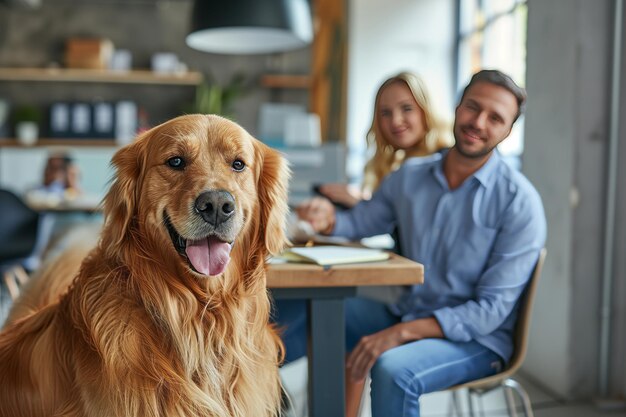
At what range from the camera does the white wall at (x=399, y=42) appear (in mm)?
6238

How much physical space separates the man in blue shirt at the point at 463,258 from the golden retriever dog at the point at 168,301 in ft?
1.14

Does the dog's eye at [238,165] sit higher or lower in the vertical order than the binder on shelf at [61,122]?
lower

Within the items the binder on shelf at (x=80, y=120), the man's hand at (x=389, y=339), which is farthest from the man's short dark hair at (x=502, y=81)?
the binder on shelf at (x=80, y=120)

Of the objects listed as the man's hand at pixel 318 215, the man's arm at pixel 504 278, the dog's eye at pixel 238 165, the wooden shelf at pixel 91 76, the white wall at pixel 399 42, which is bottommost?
the man's arm at pixel 504 278

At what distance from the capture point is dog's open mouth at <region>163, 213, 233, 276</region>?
49.4 inches

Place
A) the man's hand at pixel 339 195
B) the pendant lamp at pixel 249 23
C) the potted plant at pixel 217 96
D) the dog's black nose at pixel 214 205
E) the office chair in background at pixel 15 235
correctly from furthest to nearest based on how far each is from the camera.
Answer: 1. the potted plant at pixel 217 96
2. the office chair in background at pixel 15 235
3. the pendant lamp at pixel 249 23
4. the man's hand at pixel 339 195
5. the dog's black nose at pixel 214 205

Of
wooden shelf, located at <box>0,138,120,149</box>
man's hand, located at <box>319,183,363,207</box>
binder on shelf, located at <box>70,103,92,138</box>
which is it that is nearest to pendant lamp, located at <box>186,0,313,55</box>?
man's hand, located at <box>319,183,363,207</box>

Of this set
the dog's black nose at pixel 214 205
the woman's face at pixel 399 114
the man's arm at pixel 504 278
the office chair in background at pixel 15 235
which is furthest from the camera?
the office chair in background at pixel 15 235

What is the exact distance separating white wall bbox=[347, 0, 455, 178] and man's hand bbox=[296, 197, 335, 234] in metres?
4.45

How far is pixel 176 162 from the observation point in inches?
50.4

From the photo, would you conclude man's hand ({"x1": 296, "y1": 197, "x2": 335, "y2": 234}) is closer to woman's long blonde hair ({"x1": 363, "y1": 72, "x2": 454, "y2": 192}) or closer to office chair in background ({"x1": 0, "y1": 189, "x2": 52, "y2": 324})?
woman's long blonde hair ({"x1": 363, "y1": 72, "x2": 454, "y2": 192})

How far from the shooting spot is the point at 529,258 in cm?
162

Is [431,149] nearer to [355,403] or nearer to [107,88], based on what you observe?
[355,403]

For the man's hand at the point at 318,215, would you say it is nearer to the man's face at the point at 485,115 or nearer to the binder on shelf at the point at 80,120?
the man's face at the point at 485,115
